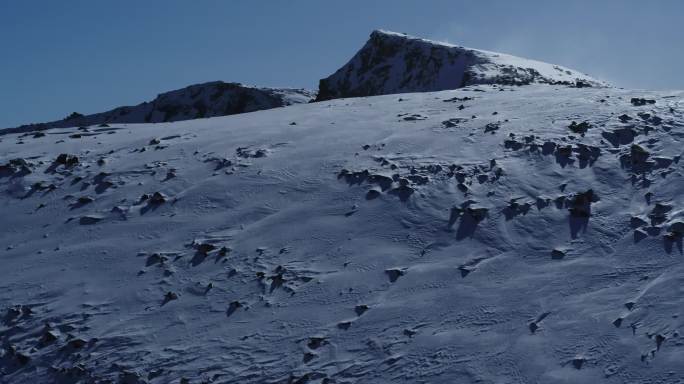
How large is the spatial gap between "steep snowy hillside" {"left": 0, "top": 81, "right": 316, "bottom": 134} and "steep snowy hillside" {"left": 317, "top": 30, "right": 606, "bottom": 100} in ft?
27.1

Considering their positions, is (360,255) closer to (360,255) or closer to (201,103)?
(360,255)

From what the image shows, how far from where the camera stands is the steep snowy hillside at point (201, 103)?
200 ft

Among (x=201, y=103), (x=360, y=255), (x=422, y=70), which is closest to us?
(x=360, y=255)

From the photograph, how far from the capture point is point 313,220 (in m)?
8.37

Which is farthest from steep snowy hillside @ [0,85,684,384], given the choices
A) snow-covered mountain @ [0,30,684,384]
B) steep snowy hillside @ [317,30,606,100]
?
steep snowy hillside @ [317,30,606,100]

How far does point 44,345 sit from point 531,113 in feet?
28.8

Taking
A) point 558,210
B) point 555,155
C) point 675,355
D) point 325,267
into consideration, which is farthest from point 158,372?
point 555,155

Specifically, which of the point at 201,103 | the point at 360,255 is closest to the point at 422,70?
the point at 201,103

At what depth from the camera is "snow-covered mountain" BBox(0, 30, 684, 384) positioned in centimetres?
598

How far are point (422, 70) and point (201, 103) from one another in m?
24.5

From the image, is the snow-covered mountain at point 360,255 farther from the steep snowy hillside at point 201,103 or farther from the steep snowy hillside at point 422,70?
the steep snowy hillside at point 201,103

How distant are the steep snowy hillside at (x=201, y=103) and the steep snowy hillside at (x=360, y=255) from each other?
49610 mm

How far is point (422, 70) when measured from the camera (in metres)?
47.2

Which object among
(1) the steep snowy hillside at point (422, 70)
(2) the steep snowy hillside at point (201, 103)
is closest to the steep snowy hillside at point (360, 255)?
(1) the steep snowy hillside at point (422, 70)
